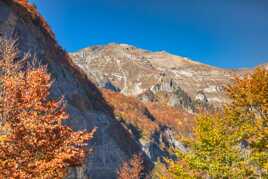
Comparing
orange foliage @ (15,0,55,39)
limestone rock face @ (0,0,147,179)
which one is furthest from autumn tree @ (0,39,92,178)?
orange foliage @ (15,0,55,39)

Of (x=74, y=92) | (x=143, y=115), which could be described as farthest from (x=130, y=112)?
(x=74, y=92)

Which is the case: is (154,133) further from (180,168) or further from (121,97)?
(180,168)

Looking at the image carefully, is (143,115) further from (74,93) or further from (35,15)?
(35,15)

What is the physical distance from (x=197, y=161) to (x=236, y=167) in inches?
88.9

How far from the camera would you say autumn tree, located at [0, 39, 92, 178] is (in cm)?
1481

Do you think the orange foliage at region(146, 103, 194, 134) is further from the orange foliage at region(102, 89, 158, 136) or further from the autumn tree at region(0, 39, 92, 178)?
the autumn tree at region(0, 39, 92, 178)

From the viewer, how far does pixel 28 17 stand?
60.6 m

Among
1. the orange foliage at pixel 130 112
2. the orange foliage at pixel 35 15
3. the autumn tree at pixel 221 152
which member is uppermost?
the orange foliage at pixel 35 15

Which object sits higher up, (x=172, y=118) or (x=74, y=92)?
(x=172, y=118)

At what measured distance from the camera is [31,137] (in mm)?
15383

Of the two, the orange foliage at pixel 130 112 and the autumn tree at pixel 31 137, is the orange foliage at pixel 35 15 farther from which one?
the autumn tree at pixel 31 137

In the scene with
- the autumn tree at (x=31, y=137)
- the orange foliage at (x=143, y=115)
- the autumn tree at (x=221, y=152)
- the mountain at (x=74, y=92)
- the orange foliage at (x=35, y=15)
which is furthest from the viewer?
the orange foliage at (x=143, y=115)

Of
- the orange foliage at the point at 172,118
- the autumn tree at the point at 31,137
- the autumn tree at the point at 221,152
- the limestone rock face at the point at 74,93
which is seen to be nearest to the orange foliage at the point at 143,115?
the orange foliage at the point at 172,118

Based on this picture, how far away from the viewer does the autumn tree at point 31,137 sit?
48.6 ft
